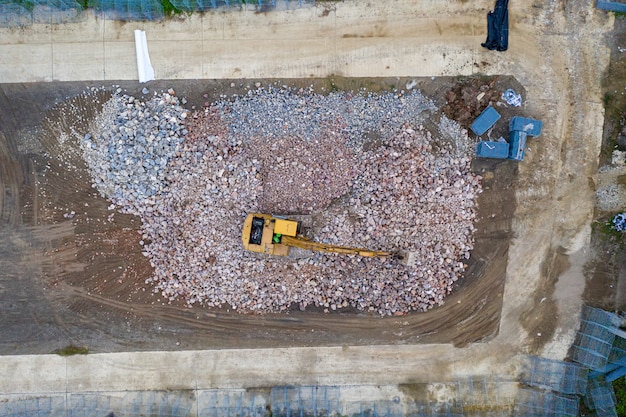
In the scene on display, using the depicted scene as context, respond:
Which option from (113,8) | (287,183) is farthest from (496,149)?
(113,8)

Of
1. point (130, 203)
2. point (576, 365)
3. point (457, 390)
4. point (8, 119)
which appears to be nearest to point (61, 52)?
point (8, 119)

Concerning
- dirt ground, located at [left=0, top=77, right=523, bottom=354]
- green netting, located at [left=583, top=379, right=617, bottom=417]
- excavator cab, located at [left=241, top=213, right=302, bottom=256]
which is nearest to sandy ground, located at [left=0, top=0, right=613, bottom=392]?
dirt ground, located at [left=0, top=77, right=523, bottom=354]

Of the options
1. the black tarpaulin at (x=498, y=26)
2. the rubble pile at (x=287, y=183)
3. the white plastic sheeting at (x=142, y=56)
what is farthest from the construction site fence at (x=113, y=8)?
the black tarpaulin at (x=498, y=26)

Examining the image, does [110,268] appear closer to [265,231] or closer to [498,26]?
[265,231]

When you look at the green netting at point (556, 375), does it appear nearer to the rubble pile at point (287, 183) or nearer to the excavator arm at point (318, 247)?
the rubble pile at point (287, 183)

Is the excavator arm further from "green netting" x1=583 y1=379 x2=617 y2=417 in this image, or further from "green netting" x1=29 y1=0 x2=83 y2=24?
"green netting" x1=29 y1=0 x2=83 y2=24
